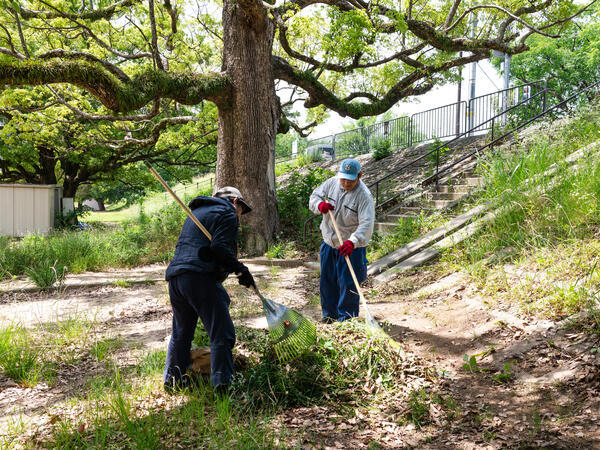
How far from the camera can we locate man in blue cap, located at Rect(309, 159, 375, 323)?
204 inches

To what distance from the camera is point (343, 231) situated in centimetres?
545

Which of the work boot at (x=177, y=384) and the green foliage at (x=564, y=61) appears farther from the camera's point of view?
the green foliage at (x=564, y=61)

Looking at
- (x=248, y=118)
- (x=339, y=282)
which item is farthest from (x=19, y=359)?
(x=248, y=118)

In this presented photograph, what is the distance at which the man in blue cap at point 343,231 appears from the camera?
5.17 meters

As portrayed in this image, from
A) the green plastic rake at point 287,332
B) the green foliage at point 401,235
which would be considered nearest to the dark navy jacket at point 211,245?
the green plastic rake at point 287,332

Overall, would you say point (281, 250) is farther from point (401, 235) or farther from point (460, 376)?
point (460, 376)

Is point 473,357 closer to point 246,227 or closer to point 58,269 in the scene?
point 246,227

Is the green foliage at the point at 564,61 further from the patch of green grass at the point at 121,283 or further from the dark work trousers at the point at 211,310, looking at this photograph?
the dark work trousers at the point at 211,310

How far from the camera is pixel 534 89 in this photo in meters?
15.8

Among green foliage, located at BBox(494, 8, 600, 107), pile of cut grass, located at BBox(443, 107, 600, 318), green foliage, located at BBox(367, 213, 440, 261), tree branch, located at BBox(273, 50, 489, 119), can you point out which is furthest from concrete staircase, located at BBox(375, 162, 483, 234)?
green foliage, located at BBox(494, 8, 600, 107)

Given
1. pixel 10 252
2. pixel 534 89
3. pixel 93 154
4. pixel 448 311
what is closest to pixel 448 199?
pixel 448 311

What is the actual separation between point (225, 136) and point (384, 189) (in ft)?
17.1

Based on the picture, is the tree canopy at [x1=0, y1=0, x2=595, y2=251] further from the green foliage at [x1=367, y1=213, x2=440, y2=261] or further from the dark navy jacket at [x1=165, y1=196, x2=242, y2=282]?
the dark navy jacket at [x1=165, y1=196, x2=242, y2=282]

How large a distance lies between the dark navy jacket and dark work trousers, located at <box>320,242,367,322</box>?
174cm
